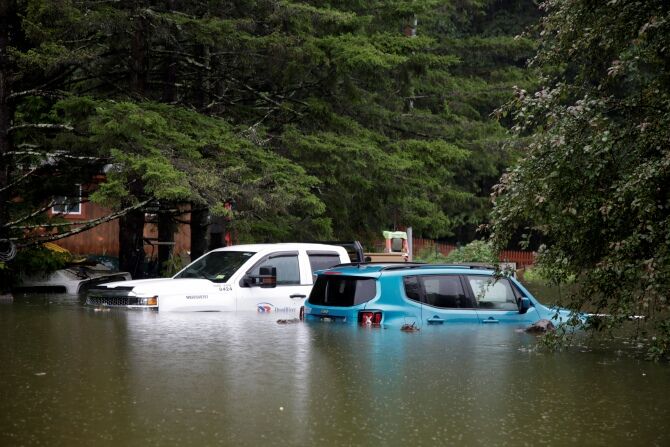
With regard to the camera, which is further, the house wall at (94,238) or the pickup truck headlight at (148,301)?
the house wall at (94,238)

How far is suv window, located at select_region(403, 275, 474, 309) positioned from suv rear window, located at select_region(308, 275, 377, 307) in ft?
1.84

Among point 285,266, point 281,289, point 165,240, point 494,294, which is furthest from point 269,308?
point 165,240

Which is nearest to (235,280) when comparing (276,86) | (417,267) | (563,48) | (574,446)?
(417,267)

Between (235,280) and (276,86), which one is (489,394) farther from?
(276,86)

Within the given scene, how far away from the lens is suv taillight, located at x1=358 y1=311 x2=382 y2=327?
16.6m

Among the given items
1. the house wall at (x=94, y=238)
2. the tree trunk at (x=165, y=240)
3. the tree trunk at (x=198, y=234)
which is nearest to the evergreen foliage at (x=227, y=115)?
the tree trunk at (x=198, y=234)

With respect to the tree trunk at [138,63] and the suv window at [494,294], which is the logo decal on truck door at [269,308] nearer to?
the suv window at [494,294]

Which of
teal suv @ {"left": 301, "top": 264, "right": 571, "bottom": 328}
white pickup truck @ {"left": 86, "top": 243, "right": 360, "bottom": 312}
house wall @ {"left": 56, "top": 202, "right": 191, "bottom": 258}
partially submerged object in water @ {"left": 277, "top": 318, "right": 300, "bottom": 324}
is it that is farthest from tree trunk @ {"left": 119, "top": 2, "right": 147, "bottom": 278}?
teal suv @ {"left": 301, "top": 264, "right": 571, "bottom": 328}

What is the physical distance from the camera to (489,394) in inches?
493

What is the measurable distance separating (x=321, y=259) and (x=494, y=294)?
3959 mm

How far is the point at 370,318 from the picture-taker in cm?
1666

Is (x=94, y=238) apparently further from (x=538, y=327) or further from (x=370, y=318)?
(x=538, y=327)

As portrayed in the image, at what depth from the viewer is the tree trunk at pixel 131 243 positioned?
29.4 metres

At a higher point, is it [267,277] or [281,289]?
[267,277]
